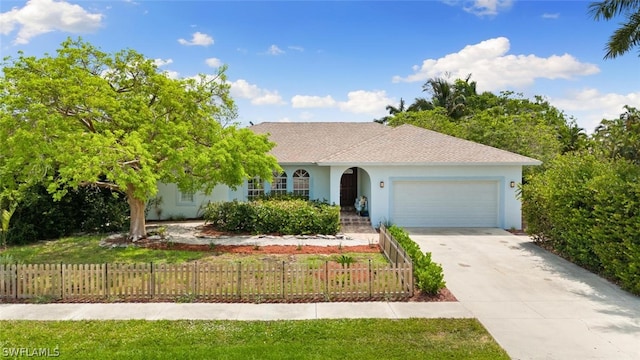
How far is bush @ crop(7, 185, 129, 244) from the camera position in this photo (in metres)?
15.0

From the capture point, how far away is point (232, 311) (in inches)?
314

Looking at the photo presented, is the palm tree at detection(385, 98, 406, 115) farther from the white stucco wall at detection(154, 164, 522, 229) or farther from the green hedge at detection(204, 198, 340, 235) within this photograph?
the green hedge at detection(204, 198, 340, 235)

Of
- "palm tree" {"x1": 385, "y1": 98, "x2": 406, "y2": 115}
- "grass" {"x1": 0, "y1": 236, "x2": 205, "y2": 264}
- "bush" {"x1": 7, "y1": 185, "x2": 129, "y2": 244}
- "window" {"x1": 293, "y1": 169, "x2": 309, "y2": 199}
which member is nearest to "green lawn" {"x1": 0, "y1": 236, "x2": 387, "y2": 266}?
"grass" {"x1": 0, "y1": 236, "x2": 205, "y2": 264}

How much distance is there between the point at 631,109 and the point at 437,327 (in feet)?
70.4

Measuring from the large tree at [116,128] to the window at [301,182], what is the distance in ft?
19.0

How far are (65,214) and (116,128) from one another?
17.8ft

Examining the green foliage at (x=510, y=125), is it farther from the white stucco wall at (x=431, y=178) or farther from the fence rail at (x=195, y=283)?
the fence rail at (x=195, y=283)

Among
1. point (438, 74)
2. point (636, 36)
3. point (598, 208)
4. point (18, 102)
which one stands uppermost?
point (438, 74)

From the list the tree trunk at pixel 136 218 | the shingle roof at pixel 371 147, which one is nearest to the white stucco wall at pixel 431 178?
the shingle roof at pixel 371 147

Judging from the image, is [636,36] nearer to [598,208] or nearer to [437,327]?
[598,208]

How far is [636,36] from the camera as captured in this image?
13672 millimetres

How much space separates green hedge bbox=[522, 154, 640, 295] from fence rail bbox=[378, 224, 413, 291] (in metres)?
5.07

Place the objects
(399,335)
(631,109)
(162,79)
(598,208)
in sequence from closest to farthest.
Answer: (399,335)
(598,208)
(162,79)
(631,109)

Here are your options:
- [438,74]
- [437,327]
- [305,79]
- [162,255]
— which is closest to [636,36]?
[437,327]
